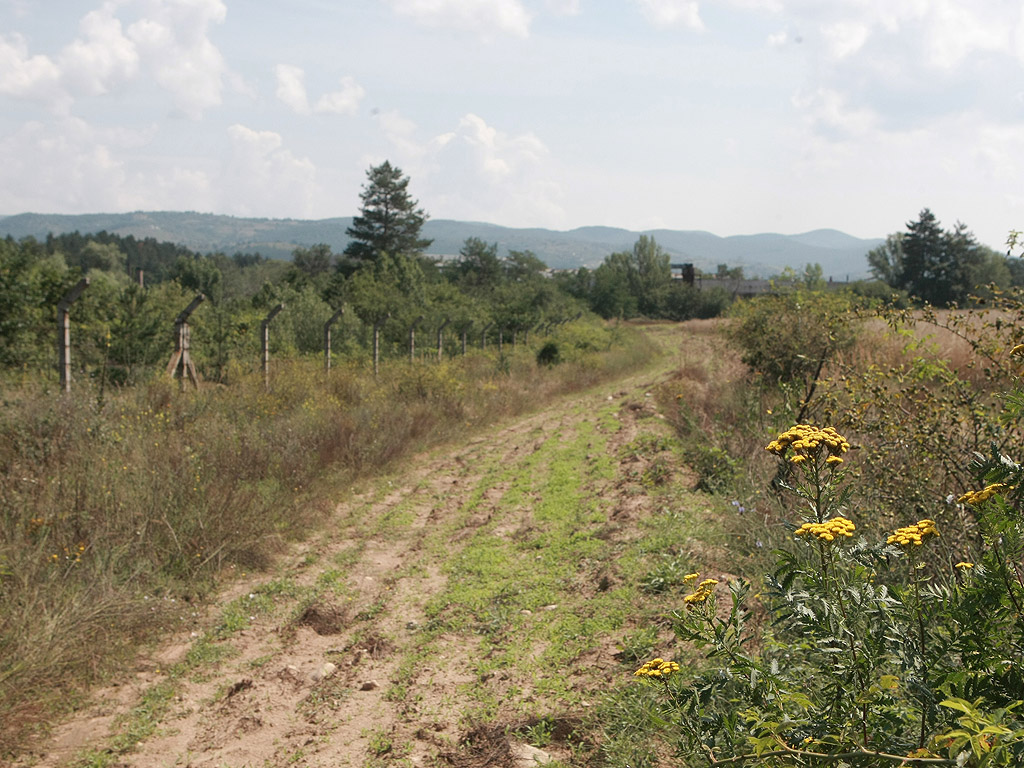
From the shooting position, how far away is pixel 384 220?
54.5m

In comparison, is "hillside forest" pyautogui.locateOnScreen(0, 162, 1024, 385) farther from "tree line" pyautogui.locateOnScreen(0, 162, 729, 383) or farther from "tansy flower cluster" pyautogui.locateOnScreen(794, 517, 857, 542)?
"tansy flower cluster" pyautogui.locateOnScreen(794, 517, 857, 542)

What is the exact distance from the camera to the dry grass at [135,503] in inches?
184

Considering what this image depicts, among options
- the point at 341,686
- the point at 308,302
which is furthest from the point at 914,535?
the point at 308,302

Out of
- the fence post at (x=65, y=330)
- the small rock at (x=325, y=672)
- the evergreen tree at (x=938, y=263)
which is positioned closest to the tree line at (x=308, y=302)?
the fence post at (x=65, y=330)

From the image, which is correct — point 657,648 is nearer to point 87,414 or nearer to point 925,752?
point 925,752

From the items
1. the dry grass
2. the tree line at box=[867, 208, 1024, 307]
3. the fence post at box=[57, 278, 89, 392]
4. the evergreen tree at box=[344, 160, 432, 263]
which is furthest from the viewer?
the evergreen tree at box=[344, 160, 432, 263]

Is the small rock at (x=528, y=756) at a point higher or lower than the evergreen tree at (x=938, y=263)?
lower

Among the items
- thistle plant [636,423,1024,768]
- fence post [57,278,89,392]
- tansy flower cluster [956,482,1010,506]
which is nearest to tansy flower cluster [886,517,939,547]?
thistle plant [636,423,1024,768]

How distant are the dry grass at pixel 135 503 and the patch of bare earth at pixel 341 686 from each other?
0.29m

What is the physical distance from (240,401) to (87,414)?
3459 millimetres

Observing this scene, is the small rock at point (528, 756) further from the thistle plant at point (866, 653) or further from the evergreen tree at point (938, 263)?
the evergreen tree at point (938, 263)

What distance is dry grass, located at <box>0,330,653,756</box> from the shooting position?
15.3ft

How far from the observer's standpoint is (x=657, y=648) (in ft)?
15.3

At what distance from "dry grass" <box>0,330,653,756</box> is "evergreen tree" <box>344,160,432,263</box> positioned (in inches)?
1724
